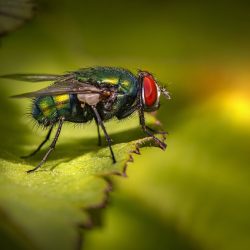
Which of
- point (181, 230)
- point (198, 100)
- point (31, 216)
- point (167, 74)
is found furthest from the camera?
point (167, 74)

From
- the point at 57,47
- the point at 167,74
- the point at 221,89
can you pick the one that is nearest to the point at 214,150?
the point at 221,89

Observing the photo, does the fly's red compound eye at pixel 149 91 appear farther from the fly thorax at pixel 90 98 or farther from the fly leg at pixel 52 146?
the fly leg at pixel 52 146

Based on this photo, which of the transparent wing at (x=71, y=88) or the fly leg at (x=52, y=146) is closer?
the fly leg at (x=52, y=146)

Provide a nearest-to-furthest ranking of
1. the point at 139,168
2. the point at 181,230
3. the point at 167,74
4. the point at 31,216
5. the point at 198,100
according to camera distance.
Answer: the point at 31,216, the point at 181,230, the point at 139,168, the point at 198,100, the point at 167,74

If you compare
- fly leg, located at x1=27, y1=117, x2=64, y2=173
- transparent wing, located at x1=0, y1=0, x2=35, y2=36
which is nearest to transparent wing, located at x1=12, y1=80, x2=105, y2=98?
fly leg, located at x1=27, y1=117, x2=64, y2=173

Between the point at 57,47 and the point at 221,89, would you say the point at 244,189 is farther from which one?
the point at 57,47

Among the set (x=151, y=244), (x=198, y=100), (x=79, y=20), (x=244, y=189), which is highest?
(x=79, y=20)

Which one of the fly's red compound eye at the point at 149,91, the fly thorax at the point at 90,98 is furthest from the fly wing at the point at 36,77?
the fly's red compound eye at the point at 149,91

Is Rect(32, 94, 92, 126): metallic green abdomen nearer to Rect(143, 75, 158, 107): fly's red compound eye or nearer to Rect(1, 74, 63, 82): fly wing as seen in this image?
Rect(1, 74, 63, 82): fly wing
